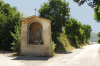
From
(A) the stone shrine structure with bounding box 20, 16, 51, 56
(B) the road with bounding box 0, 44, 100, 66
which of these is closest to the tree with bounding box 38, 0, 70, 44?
(A) the stone shrine structure with bounding box 20, 16, 51, 56

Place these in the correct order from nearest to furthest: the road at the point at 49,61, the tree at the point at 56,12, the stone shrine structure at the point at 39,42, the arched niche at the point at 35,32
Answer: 1. the road at the point at 49,61
2. the stone shrine structure at the point at 39,42
3. the arched niche at the point at 35,32
4. the tree at the point at 56,12

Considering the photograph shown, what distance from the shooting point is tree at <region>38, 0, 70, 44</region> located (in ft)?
60.8

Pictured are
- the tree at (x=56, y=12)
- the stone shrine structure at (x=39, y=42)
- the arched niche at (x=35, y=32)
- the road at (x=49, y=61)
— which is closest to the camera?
the road at (x=49, y=61)

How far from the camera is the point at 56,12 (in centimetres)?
1920

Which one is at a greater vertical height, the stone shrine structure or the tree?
the tree

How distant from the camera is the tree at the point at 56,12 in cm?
1853

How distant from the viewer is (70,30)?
29.3 metres

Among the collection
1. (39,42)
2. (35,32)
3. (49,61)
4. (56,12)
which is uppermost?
(56,12)

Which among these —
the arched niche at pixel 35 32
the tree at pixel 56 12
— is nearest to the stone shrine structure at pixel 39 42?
the arched niche at pixel 35 32

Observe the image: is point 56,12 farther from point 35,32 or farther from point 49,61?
point 49,61

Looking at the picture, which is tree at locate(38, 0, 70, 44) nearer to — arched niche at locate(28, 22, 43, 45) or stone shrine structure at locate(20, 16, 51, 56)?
arched niche at locate(28, 22, 43, 45)

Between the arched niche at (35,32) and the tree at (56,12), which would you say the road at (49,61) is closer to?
the arched niche at (35,32)

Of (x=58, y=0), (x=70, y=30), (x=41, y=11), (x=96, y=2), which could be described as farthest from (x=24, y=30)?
(x=70, y=30)

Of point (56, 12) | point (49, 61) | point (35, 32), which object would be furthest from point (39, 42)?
point (56, 12)
